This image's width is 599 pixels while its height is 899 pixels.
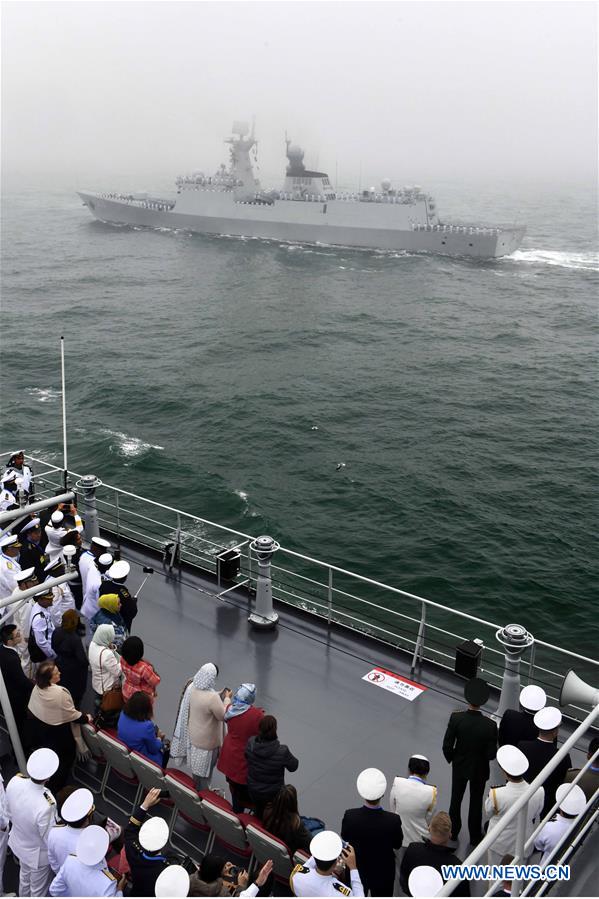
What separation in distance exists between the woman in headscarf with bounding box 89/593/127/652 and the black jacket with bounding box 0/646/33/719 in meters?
0.83

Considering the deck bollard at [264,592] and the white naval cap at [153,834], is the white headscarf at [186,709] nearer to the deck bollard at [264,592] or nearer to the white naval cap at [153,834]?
the white naval cap at [153,834]

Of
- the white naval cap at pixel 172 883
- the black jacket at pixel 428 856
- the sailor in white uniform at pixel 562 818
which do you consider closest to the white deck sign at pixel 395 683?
the sailor in white uniform at pixel 562 818

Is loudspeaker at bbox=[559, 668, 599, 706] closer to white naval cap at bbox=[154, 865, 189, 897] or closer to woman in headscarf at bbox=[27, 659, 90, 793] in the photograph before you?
white naval cap at bbox=[154, 865, 189, 897]

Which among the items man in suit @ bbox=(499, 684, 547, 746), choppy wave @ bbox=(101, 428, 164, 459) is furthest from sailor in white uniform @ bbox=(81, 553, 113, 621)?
choppy wave @ bbox=(101, 428, 164, 459)

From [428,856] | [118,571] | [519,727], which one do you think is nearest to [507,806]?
[428,856]

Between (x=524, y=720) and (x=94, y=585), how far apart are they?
4263 mm

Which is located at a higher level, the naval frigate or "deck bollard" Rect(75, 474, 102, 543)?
the naval frigate

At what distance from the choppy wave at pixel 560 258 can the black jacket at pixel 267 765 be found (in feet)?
219

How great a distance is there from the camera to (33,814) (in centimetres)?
484

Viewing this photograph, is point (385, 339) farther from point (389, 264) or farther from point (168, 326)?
point (389, 264)

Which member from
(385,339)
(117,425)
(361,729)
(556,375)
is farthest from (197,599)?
(385,339)

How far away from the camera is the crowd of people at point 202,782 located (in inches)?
178

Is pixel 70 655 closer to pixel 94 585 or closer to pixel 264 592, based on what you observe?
pixel 94 585

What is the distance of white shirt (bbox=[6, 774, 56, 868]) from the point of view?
4.86 m
